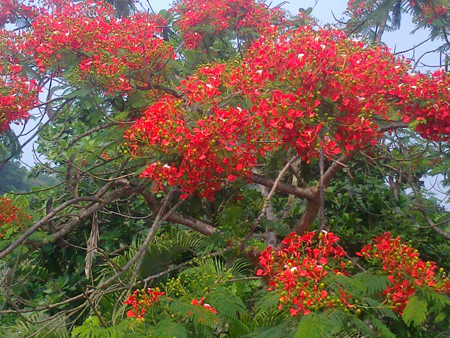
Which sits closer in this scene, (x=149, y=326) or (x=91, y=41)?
(x=149, y=326)

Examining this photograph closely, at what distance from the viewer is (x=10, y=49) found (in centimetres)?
480

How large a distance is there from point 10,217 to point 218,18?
134 inches

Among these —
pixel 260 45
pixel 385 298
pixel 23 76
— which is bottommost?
pixel 385 298

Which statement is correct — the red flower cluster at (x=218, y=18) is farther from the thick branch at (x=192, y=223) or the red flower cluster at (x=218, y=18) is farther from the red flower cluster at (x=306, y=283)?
the red flower cluster at (x=306, y=283)

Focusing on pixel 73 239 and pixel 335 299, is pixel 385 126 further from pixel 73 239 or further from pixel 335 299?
pixel 73 239

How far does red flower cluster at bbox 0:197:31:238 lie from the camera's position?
3434 mm

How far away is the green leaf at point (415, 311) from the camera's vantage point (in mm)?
2246

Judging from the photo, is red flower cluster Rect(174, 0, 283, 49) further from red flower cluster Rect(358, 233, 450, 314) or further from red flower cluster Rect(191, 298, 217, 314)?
red flower cluster Rect(191, 298, 217, 314)

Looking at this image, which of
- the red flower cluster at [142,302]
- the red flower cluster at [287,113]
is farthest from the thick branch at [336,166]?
the red flower cluster at [142,302]

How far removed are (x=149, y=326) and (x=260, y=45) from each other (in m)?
1.90

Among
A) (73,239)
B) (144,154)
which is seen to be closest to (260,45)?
(144,154)

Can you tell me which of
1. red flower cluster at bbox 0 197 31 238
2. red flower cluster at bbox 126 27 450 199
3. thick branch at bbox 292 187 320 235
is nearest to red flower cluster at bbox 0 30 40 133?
red flower cluster at bbox 0 197 31 238

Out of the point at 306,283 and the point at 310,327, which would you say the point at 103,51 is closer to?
the point at 306,283

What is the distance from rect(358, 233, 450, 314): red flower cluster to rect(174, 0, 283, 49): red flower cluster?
11.3 ft
